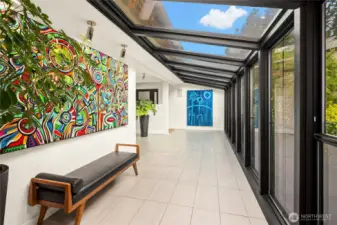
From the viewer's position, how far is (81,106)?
2.62 m

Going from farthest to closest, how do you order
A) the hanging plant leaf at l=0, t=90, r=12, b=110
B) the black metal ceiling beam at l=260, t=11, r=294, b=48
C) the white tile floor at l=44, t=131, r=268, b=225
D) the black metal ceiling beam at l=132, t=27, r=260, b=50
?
the black metal ceiling beam at l=132, t=27, r=260, b=50
the white tile floor at l=44, t=131, r=268, b=225
the black metal ceiling beam at l=260, t=11, r=294, b=48
the hanging plant leaf at l=0, t=90, r=12, b=110

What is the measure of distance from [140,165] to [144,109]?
155 inches

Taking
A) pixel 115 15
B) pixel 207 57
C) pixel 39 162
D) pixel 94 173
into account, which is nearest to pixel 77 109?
pixel 39 162

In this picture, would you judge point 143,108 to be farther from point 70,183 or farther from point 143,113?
point 70,183

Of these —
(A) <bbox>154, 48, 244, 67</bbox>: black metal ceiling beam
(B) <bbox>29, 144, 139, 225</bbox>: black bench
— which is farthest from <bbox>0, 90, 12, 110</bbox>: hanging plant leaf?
(A) <bbox>154, 48, 244, 67</bbox>: black metal ceiling beam

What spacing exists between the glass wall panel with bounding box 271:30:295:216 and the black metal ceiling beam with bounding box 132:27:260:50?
1.17 ft

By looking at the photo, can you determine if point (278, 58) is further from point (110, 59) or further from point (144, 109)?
point (144, 109)

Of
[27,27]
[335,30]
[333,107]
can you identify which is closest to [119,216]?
[27,27]

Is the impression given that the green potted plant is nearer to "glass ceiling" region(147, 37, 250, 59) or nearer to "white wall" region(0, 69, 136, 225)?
"white wall" region(0, 69, 136, 225)

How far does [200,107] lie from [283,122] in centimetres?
721

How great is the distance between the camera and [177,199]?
2.48m

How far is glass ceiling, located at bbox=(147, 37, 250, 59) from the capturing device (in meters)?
3.07

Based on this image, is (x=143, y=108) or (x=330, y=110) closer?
(x=330, y=110)

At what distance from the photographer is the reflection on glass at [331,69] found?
3.92 feet
